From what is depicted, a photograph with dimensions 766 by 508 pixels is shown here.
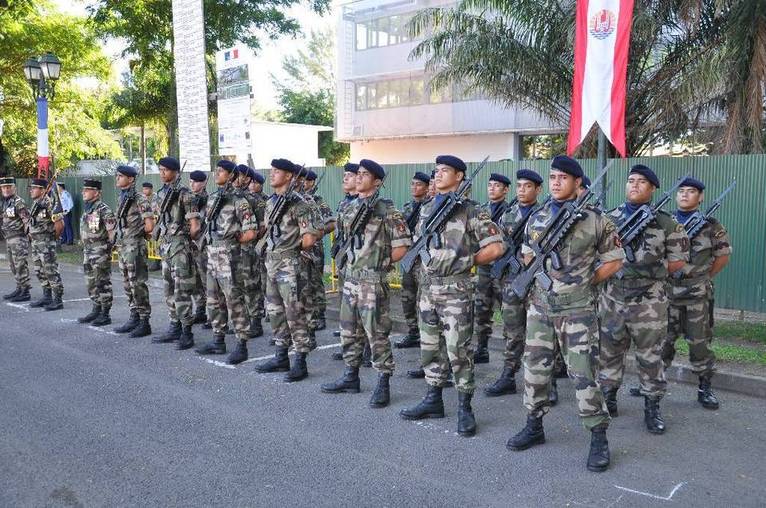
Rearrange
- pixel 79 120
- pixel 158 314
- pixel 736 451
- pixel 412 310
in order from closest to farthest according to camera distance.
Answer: pixel 736 451 → pixel 412 310 → pixel 158 314 → pixel 79 120

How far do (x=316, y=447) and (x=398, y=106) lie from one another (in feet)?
72.4

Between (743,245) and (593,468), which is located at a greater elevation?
(743,245)

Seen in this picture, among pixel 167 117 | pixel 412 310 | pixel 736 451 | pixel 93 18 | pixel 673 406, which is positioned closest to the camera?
pixel 736 451

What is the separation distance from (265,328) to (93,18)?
14.1m

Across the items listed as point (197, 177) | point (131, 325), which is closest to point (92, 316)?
point (131, 325)

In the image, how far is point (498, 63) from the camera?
34.2 ft

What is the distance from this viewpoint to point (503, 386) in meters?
5.68

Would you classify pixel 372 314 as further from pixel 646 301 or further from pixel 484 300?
pixel 646 301

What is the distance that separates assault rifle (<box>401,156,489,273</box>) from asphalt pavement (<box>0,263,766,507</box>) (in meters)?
1.22

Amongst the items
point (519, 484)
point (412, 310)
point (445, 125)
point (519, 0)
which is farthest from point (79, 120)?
point (519, 484)

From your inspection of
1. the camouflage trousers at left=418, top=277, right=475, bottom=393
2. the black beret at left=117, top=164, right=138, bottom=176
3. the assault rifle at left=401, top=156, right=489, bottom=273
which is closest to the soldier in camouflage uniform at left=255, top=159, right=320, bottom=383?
the assault rifle at left=401, top=156, right=489, bottom=273

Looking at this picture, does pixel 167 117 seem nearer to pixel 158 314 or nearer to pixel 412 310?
pixel 158 314

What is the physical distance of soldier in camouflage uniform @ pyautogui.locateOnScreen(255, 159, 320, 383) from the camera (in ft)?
19.8

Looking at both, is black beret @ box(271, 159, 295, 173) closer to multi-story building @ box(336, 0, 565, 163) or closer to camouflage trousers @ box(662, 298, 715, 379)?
camouflage trousers @ box(662, 298, 715, 379)
